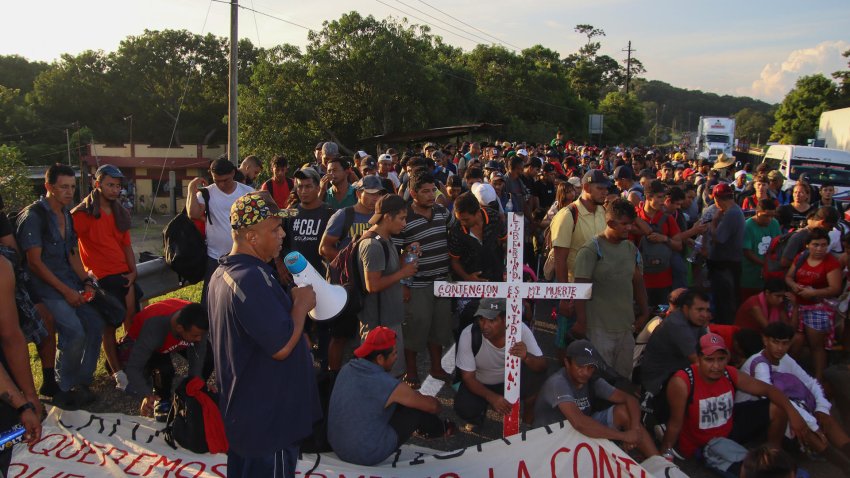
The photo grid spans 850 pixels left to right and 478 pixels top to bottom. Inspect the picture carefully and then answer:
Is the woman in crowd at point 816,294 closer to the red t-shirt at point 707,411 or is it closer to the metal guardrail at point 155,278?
the red t-shirt at point 707,411

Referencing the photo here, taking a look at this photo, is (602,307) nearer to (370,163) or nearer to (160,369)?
(160,369)

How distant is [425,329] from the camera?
17.1 feet

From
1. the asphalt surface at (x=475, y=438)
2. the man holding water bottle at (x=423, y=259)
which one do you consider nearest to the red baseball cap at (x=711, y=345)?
the asphalt surface at (x=475, y=438)

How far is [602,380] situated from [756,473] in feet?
3.86

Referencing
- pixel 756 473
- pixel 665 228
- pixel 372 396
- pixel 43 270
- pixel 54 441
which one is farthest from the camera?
pixel 665 228

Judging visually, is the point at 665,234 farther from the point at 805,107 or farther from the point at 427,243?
the point at 805,107

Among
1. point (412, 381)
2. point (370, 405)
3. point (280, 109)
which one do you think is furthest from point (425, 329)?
point (280, 109)

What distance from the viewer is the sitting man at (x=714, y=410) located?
421 cm

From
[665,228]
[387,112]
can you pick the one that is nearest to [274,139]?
[387,112]

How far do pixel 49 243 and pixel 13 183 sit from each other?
2904cm

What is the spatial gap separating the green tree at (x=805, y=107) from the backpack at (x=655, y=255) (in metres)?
43.9

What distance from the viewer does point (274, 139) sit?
27.3 m

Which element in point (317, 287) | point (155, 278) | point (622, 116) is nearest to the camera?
point (317, 287)

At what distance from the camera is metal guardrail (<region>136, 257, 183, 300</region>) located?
607 cm
